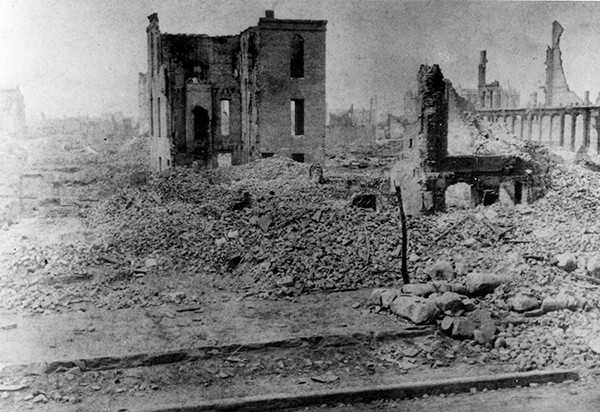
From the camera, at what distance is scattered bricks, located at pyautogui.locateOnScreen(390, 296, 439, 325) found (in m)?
11.0

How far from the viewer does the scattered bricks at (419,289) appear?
12.2 m

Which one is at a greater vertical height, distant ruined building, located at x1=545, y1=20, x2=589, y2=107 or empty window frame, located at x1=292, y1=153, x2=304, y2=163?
distant ruined building, located at x1=545, y1=20, x2=589, y2=107

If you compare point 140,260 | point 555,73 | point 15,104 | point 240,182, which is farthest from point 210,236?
point 555,73

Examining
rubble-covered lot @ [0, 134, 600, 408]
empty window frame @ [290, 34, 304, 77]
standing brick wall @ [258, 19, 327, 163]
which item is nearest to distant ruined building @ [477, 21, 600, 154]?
standing brick wall @ [258, 19, 327, 163]

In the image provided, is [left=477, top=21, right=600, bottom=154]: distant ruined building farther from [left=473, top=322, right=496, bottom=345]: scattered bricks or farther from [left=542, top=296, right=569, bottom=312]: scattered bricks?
[left=473, top=322, right=496, bottom=345]: scattered bricks

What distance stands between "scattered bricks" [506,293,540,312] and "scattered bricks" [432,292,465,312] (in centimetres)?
102

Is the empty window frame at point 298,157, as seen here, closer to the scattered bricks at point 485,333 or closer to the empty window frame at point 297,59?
the empty window frame at point 297,59

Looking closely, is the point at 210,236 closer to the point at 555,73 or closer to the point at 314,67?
the point at 314,67

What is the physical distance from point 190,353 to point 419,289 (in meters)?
4.95

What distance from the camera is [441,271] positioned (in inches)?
535

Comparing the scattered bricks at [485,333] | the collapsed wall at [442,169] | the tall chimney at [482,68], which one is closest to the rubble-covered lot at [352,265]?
the scattered bricks at [485,333]

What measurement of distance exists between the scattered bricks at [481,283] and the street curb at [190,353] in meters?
1.90

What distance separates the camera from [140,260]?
577 inches

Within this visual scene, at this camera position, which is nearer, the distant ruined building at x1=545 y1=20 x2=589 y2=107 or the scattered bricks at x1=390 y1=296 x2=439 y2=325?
the scattered bricks at x1=390 y1=296 x2=439 y2=325
